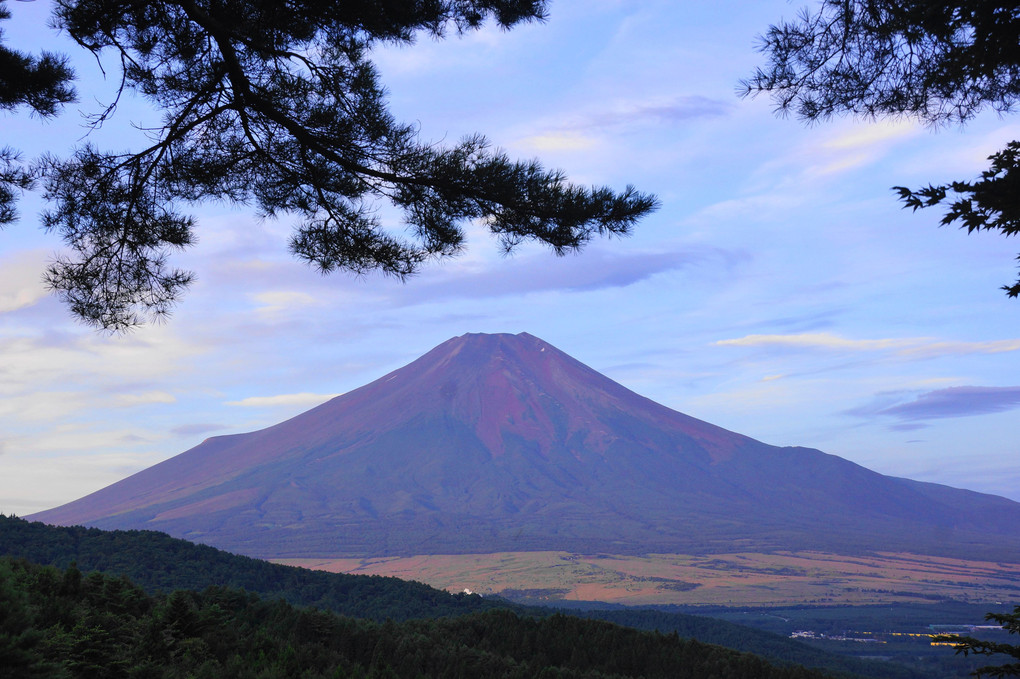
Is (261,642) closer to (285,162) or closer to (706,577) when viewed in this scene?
(285,162)

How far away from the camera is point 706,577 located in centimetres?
11719

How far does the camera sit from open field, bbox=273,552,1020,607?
100m

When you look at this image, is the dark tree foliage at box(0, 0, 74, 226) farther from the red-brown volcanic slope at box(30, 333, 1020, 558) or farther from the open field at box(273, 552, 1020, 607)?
the red-brown volcanic slope at box(30, 333, 1020, 558)

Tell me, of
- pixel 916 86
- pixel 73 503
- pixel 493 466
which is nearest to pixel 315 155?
pixel 916 86

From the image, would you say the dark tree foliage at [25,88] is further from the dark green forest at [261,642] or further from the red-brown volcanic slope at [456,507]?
the red-brown volcanic slope at [456,507]

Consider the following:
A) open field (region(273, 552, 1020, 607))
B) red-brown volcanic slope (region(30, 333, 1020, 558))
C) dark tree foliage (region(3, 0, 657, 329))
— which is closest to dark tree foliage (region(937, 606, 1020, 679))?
dark tree foliage (region(3, 0, 657, 329))

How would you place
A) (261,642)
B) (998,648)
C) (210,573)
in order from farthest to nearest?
(210,573)
(998,648)
(261,642)

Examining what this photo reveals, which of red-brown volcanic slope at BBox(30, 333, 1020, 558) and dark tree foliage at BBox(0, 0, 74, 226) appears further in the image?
red-brown volcanic slope at BBox(30, 333, 1020, 558)

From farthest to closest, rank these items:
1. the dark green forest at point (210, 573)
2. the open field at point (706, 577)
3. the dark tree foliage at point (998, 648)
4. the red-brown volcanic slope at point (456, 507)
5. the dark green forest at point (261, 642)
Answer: the red-brown volcanic slope at point (456, 507) → the open field at point (706, 577) → the dark green forest at point (210, 573) → the dark tree foliage at point (998, 648) → the dark green forest at point (261, 642)

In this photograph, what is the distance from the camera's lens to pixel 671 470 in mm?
196875

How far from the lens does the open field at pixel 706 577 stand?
10038cm

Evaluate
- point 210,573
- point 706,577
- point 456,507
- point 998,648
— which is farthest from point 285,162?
point 456,507

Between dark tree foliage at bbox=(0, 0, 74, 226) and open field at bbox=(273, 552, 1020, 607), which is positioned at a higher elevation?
dark tree foliage at bbox=(0, 0, 74, 226)

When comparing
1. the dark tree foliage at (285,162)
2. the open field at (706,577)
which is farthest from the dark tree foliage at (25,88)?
the open field at (706,577)
